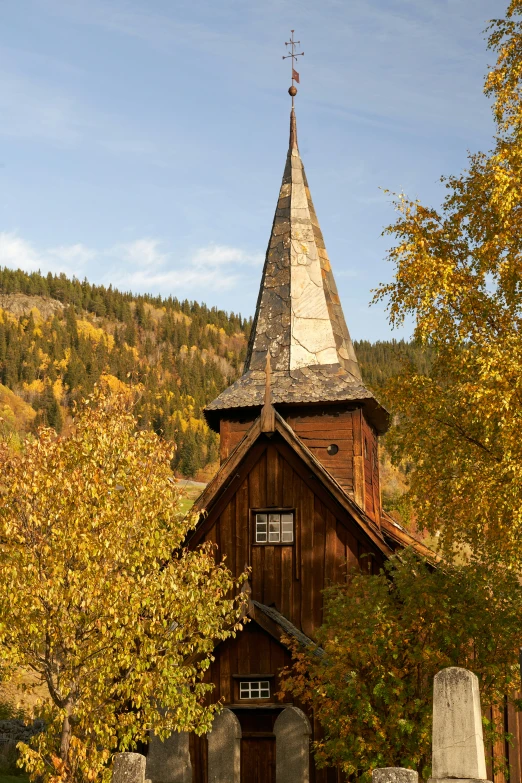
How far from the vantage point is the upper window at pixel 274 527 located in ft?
75.7

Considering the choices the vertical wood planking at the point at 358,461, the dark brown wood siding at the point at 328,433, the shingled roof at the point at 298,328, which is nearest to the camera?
the vertical wood planking at the point at 358,461

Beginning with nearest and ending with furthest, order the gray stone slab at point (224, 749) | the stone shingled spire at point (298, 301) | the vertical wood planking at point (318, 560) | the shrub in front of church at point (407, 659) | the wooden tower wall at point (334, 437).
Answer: the shrub in front of church at point (407, 659), the gray stone slab at point (224, 749), the vertical wood planking at point (318, 560), the wooden tower wall at point (334, 437), the stone shingled spire at point (298, 301)

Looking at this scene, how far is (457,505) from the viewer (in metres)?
18.9

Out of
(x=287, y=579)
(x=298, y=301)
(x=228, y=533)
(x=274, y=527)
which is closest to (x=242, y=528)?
(x=228, y=533)

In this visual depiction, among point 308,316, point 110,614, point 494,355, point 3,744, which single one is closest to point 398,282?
point 494,355

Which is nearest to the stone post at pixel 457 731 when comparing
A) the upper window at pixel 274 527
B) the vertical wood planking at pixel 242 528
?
the upper window at pixel 274 527

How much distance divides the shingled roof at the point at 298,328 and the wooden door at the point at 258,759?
774cm

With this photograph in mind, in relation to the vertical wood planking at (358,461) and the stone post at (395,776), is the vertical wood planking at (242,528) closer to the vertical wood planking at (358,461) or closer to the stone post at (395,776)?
the vertical wood planking at (358,461)

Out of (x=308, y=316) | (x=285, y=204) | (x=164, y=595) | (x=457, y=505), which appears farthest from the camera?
(x=285, y=204)

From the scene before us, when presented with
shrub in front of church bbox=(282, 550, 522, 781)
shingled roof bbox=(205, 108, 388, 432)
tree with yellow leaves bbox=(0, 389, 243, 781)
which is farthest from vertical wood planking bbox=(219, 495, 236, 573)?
shrub in front of church bbox=(282, 550, 522, 781)

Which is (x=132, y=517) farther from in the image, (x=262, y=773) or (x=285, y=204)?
(x=285, y=204)

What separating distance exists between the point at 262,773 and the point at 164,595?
19.0 ft

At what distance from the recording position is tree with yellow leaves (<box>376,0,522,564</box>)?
17.4 meters

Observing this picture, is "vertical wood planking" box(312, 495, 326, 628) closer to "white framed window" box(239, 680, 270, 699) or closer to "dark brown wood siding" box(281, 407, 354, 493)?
"dark brown wood siding" box(281, 407, 354, 493)
